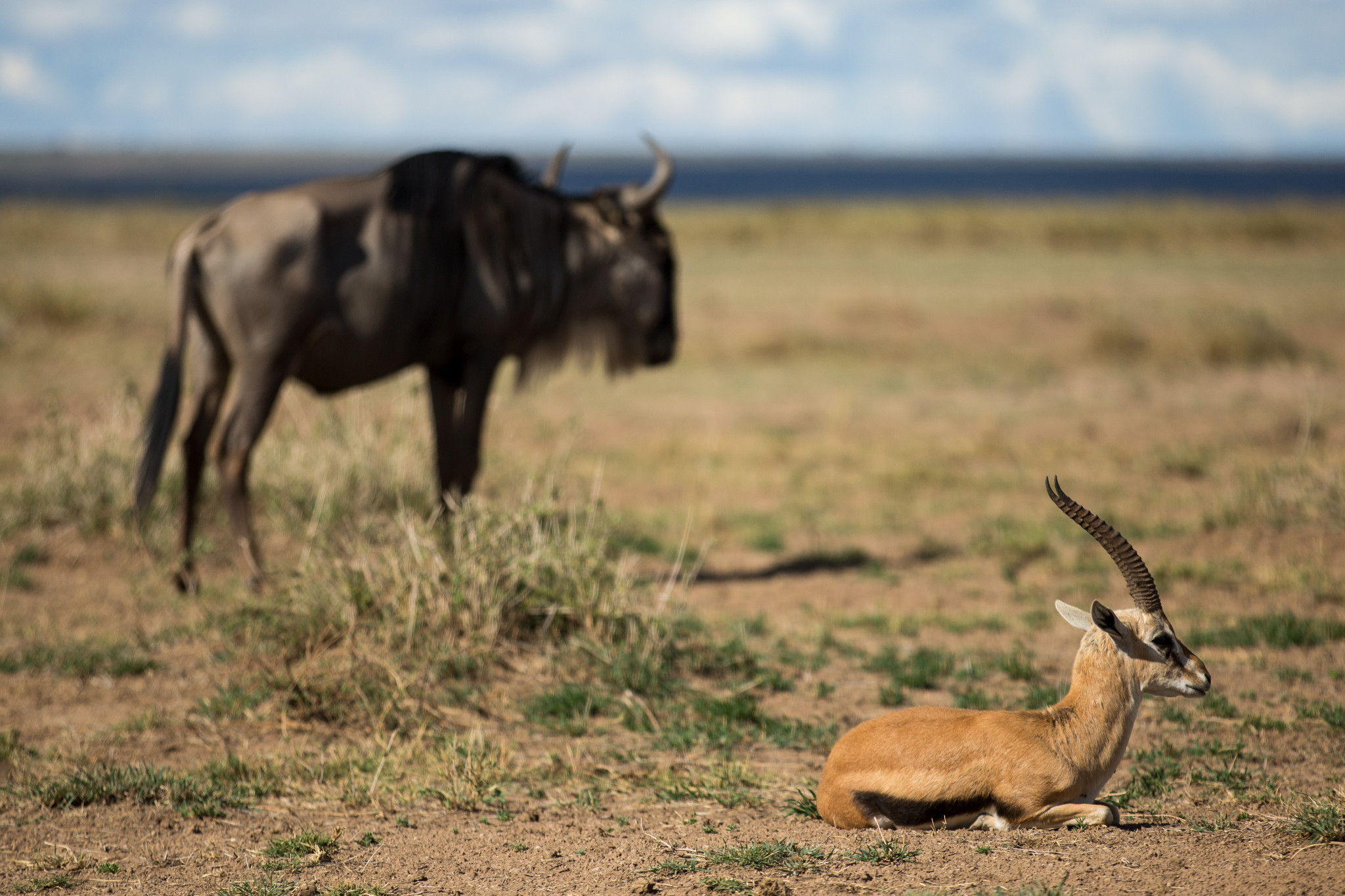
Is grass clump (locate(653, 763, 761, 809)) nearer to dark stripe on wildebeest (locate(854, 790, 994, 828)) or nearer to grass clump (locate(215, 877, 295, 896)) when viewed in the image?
dark stripe on wildebeest (locate(854, 790, 994, 828))

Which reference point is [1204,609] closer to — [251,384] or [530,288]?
[530,288]

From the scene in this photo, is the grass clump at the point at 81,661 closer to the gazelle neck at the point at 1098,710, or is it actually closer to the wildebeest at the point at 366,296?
the wildebeest at the point at 366,296

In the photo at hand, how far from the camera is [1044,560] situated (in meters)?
7.89

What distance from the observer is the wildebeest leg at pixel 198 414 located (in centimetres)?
696

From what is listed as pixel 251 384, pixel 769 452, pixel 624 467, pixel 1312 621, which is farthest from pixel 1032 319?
pixel 251 384

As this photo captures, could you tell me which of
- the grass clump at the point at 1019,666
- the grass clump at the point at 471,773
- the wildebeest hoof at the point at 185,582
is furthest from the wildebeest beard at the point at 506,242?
the grass clump at the point at 1019,666

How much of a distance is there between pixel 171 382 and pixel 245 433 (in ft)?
1.82

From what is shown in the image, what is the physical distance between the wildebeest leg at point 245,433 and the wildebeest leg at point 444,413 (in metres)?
0.89

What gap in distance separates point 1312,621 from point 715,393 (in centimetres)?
888

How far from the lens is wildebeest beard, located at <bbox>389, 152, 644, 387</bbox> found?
276 inches

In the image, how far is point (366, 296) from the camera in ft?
22.2

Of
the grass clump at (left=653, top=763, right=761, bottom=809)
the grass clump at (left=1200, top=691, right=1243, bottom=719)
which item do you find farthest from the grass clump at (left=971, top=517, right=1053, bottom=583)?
the grass clump at (left=653, top=763, right=761, bottom=809)

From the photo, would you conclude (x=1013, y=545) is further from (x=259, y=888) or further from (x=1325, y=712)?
(x=259, y=888)

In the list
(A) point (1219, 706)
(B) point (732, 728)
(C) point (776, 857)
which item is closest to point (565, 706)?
(B) point (732, 728)
